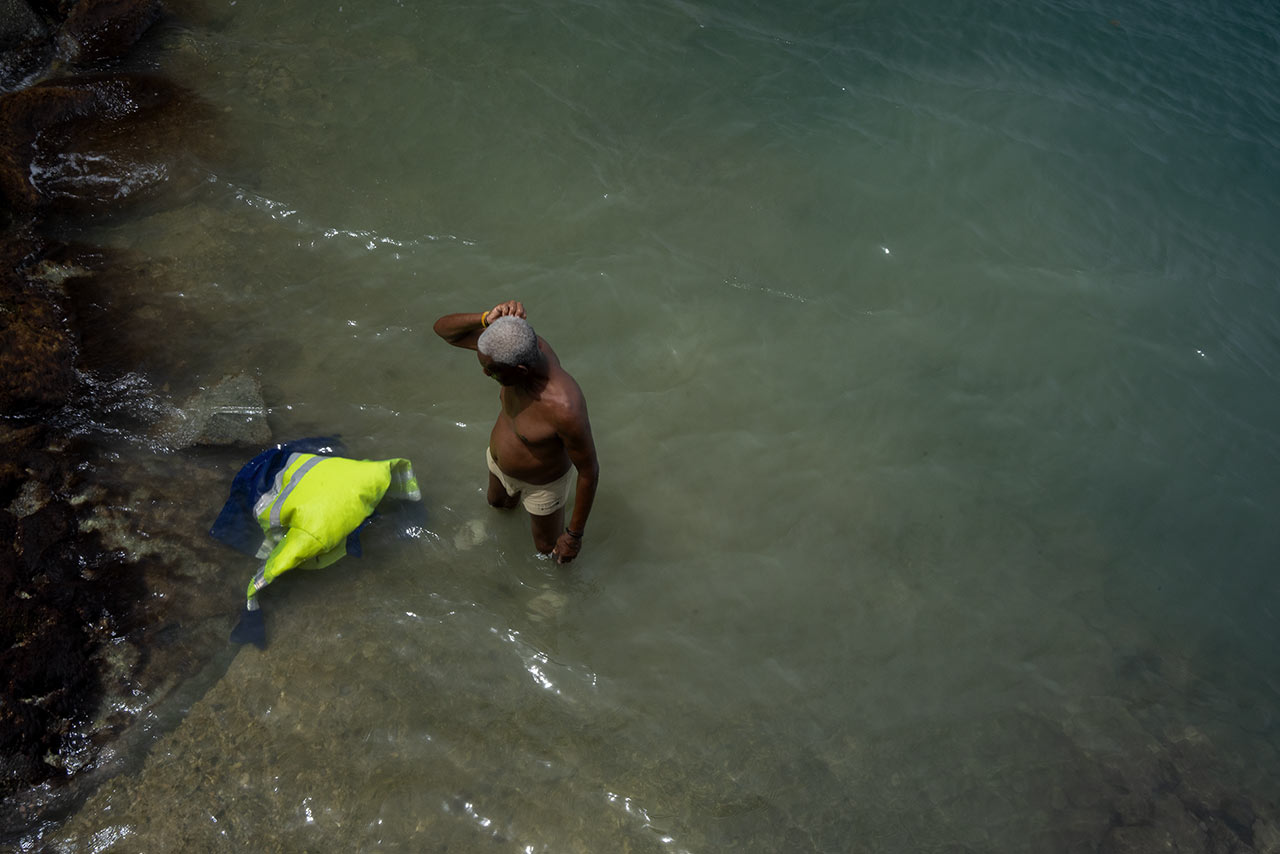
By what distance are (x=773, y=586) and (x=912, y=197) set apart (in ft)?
12.7

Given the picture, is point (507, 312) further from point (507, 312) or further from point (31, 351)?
point (31, 351)

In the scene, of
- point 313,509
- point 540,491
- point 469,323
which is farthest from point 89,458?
point 540,491

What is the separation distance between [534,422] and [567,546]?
748mm

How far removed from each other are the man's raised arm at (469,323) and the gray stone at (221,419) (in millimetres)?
1552

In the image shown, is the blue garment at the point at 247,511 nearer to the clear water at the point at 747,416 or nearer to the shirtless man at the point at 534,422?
the clear water at the point at 747,416

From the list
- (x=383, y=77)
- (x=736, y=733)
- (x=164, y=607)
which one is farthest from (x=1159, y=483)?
(x=383, y=77)

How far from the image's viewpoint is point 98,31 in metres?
6.69

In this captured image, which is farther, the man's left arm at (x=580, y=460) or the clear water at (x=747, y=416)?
the clear water at (x=747, y=416)

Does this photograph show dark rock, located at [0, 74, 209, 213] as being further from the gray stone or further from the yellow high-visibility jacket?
the yellow high-visibility jacket

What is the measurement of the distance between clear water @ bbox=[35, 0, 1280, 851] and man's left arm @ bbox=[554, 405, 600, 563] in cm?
75

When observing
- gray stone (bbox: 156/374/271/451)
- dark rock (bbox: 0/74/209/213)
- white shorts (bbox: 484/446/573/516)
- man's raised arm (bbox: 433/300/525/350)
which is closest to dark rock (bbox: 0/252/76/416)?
gray stone (bbox: 156/374/271/451)

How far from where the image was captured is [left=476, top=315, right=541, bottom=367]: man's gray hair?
3.10 m

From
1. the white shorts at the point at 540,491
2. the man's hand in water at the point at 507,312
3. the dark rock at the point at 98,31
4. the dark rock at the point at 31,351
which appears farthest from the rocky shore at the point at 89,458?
the man's hand in water at the point at 507,312

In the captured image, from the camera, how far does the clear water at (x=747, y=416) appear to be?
3797 mm
